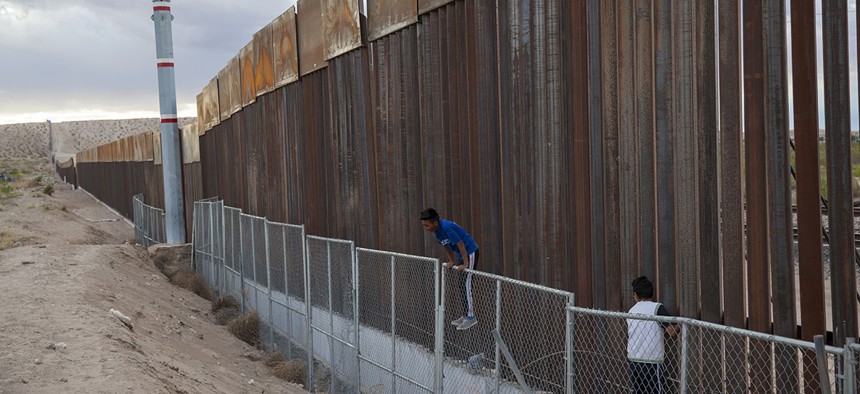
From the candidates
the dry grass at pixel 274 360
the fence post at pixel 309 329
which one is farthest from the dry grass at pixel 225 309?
the fence post at pixel 309 329

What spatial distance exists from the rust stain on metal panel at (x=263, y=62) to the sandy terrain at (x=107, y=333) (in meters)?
4.66

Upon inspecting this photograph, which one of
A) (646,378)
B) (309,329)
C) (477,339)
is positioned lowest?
(309,329)

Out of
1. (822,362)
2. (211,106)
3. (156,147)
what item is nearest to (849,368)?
(822,362)

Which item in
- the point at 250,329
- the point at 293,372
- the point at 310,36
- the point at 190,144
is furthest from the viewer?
the point at 190,144

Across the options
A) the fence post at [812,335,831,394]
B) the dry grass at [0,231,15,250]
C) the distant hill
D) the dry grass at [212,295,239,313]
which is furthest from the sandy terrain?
the distant hill

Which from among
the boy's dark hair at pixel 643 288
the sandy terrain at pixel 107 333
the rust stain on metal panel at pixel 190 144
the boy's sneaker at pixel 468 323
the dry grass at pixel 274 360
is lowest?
the dry grass at pixel 274 360

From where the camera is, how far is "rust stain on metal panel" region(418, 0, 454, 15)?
10.1 m

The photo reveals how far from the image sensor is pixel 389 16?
38.1ft

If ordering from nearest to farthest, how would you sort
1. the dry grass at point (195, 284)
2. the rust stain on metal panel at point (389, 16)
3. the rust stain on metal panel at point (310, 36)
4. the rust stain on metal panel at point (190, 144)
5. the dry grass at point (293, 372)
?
the rust stain on metal panel at point (389, 16), the dry grass at point (293, 372), the rust stain on metal panel at point (310, 36), the dry grass at point (195, 284), the rust stain on metal panel at point (190, 144)

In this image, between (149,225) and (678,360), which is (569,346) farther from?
(149,225)

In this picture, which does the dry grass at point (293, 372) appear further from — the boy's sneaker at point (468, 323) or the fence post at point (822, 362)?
the fence post at point (822, 362)

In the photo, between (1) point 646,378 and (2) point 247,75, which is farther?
(2) point 247,75

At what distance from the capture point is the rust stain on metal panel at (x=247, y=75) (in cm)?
2050

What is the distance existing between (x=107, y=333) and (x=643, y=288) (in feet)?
21.6
